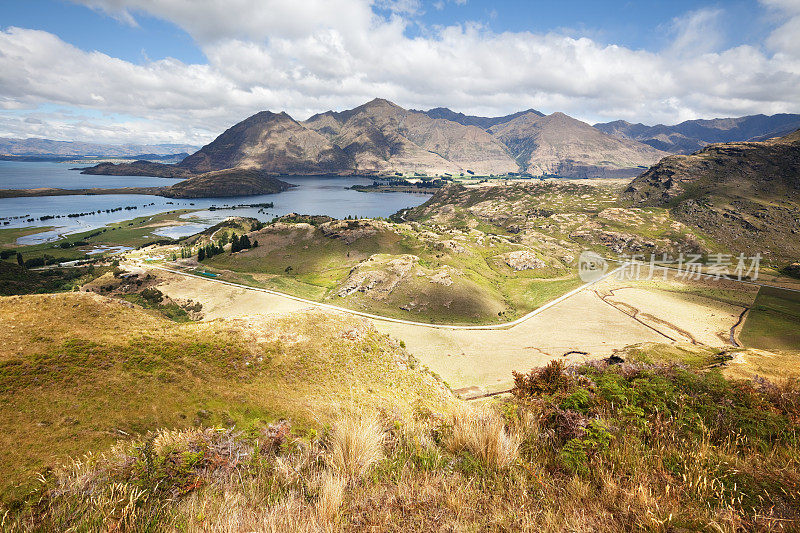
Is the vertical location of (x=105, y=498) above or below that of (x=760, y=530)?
below

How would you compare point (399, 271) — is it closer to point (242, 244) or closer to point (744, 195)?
point (242, 244)

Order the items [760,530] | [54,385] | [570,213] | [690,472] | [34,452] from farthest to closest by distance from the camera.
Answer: [570,213]
[54,385]
[34,452]
[690,472]
[760,530]

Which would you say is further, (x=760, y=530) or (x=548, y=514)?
(x=548, y=514)

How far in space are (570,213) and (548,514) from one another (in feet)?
702

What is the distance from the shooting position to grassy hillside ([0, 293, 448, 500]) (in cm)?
1480

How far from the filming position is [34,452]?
12.5 meters

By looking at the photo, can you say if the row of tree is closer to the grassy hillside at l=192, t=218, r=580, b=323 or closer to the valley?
the grassy hillside at l=192, t=218, r=580, b=323

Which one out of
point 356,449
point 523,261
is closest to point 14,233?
point 523,261

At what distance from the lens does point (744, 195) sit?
527ft

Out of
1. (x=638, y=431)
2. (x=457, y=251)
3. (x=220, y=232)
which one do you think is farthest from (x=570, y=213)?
(x=638, y=431)

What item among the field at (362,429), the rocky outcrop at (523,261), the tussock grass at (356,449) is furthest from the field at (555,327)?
the tussock grass at (356,449)

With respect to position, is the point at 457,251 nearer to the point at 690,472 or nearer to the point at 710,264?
the point at 710,264

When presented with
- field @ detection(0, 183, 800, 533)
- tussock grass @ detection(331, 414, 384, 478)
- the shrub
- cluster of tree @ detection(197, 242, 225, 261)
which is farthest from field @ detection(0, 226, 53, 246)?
the shrub

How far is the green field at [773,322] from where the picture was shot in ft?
217
